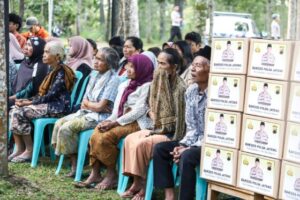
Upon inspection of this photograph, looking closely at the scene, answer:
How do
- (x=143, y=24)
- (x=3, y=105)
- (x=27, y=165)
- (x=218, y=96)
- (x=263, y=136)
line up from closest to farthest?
1. (x=263, y=136)
2. (x=218, y=96)
3. (x=3, y=105)
4. (x=27, y=165)
5. (x=143, y=24)

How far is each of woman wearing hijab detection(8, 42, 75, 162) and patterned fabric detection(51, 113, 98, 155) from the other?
478 mm

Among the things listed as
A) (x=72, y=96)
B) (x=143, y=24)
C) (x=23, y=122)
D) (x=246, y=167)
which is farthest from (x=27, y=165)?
(x=143, y=24)

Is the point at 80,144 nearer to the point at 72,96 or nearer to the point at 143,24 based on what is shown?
the point at 72,96

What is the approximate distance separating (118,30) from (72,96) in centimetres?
354

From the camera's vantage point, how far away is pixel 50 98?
6.71 meters

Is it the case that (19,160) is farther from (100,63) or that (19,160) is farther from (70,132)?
(100,63)

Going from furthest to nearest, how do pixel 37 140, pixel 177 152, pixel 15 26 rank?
pixel 15 26
pixel 37 140
pixel 177 152

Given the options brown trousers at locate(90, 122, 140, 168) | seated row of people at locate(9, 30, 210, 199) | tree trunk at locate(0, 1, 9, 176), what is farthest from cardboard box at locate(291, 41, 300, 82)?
tree trunk at locate(0, 1, 9, 176)

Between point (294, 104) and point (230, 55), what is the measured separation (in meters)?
0.62

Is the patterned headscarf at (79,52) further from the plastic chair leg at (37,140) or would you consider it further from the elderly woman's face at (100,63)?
the elderly woman's face at (100,63)

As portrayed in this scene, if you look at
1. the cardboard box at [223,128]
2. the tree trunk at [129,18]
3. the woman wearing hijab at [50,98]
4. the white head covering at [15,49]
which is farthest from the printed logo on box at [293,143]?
the tree trunk at [129,18]

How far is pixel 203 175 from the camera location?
4.61 metres

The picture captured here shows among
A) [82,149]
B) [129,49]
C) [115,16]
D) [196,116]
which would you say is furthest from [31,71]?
[115,16]

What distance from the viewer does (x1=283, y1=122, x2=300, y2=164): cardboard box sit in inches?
157
